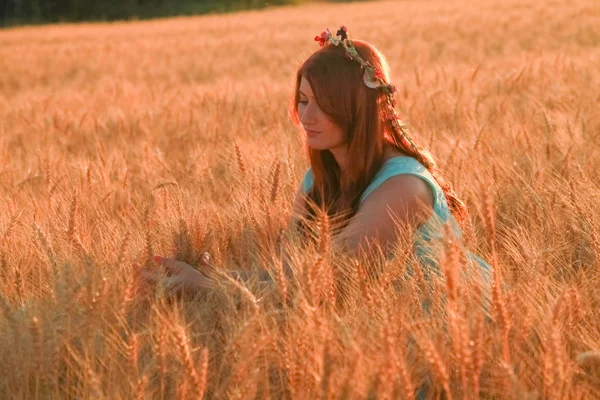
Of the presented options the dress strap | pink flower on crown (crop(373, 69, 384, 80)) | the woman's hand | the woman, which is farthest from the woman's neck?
the woman's hand

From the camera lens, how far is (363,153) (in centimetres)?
223

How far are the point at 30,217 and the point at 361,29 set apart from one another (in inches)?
467

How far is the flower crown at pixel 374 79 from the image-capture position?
220 centimetres

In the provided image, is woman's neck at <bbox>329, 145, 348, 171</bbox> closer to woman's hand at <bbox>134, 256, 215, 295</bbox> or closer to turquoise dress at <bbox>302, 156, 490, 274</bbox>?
turquoise dress at <bbox>302, 156, 490, 274</bbox>

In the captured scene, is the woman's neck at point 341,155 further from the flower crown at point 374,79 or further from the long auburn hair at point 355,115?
the flower crown at point 374,79

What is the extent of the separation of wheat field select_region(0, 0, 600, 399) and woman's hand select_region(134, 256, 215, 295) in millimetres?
46

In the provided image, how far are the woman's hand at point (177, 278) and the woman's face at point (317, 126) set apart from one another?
0.50 m

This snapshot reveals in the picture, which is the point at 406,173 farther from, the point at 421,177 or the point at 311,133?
the point at 311,133

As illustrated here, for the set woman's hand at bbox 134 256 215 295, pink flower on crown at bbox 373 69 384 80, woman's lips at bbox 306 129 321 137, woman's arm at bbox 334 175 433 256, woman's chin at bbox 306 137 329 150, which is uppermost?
pink flower on crown at bbox 373 69 384 80

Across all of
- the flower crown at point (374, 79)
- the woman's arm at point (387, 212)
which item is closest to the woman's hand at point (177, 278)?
the woman's arm at point (387, 212)

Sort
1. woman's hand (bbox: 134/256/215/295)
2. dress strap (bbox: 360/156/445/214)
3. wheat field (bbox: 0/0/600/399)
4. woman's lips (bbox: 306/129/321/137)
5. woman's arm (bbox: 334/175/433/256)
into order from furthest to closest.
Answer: woman's lips (bbox: 306/129/321/137) → dress strap (bbox: 360/156/445/214) → woman's arm (bbox: 334/175/433/256) → woman's hand (bbox: 134/256/215/295) → wheat field (bbox: 0/0/600/399)

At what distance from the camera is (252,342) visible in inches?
52.2

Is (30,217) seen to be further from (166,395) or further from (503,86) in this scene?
(503,86)

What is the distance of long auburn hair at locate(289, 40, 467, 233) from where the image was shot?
219cm
